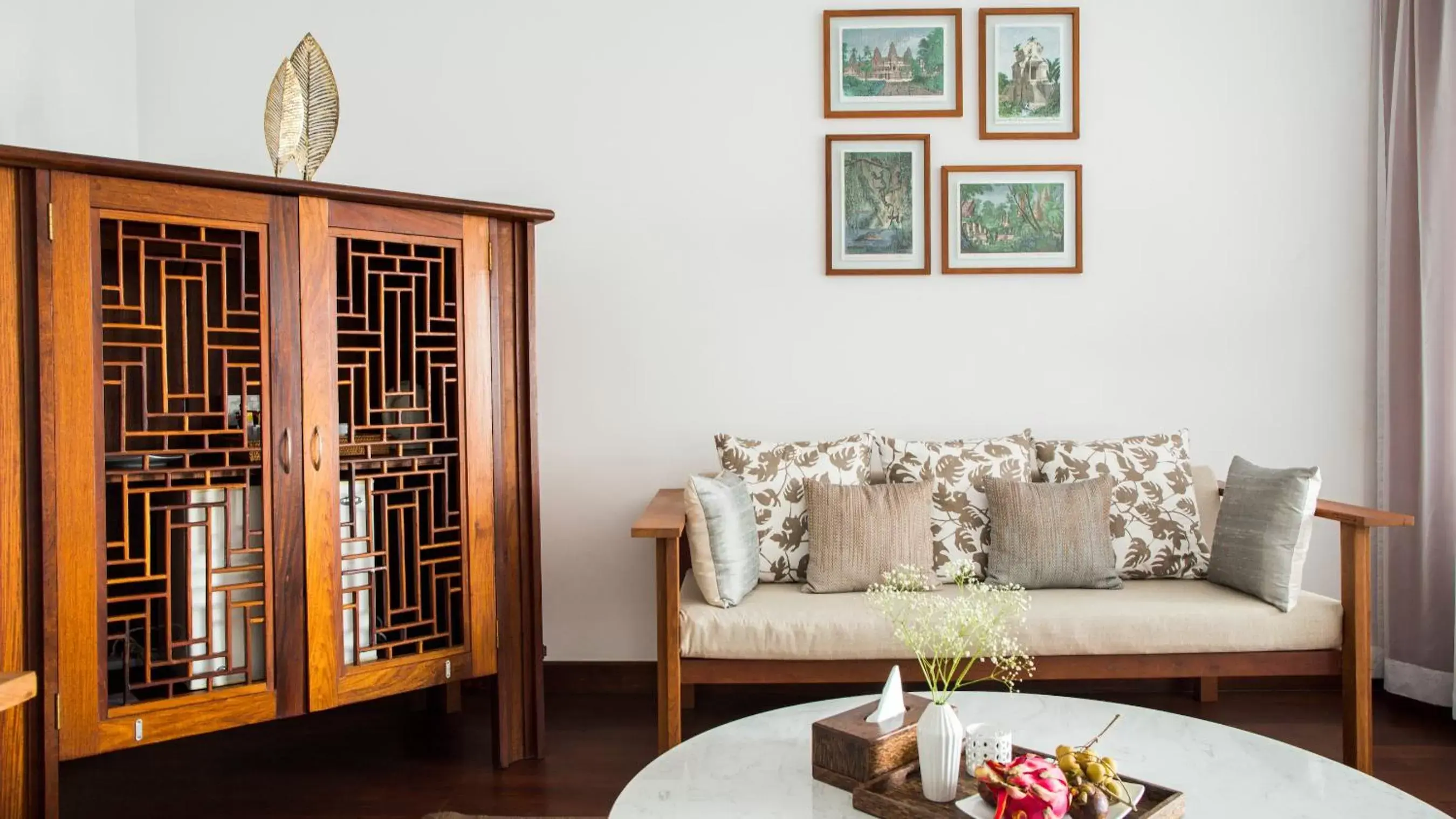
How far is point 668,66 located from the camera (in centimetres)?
336

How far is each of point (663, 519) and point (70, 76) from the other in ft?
7.93

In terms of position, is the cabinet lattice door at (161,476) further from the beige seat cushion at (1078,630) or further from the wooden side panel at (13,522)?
the beige seat cushion at (1078,630)

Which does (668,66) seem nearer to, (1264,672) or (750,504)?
(750,504)

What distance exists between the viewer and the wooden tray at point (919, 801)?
1.50 meters

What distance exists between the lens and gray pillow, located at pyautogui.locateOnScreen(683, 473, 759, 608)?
2.66 m

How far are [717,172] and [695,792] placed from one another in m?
2.29

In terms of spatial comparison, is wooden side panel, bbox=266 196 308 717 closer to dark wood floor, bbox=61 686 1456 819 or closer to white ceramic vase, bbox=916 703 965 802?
dark wood floor, bbox=61 686 1456 819

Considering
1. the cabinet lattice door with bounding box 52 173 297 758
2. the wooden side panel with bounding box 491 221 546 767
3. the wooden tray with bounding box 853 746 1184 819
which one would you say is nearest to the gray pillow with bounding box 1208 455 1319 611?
the wooden tray with bounding box 853 746 1184 819

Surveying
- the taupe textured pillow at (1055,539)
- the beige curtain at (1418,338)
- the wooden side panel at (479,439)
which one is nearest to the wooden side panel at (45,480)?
the wooden side panel at (479,439)

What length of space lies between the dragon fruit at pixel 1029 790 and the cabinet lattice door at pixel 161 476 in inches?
72.9

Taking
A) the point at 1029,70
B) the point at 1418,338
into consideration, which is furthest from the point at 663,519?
the point at 1418,338

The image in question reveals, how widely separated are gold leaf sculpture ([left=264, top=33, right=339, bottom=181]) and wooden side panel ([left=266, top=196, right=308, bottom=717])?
324 millimetres

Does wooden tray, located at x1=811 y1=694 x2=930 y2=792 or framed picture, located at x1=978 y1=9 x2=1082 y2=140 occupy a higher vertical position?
framed picture, located at x1=978 y1=9 x2=1082 y2=140

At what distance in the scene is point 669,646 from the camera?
8.32ft
